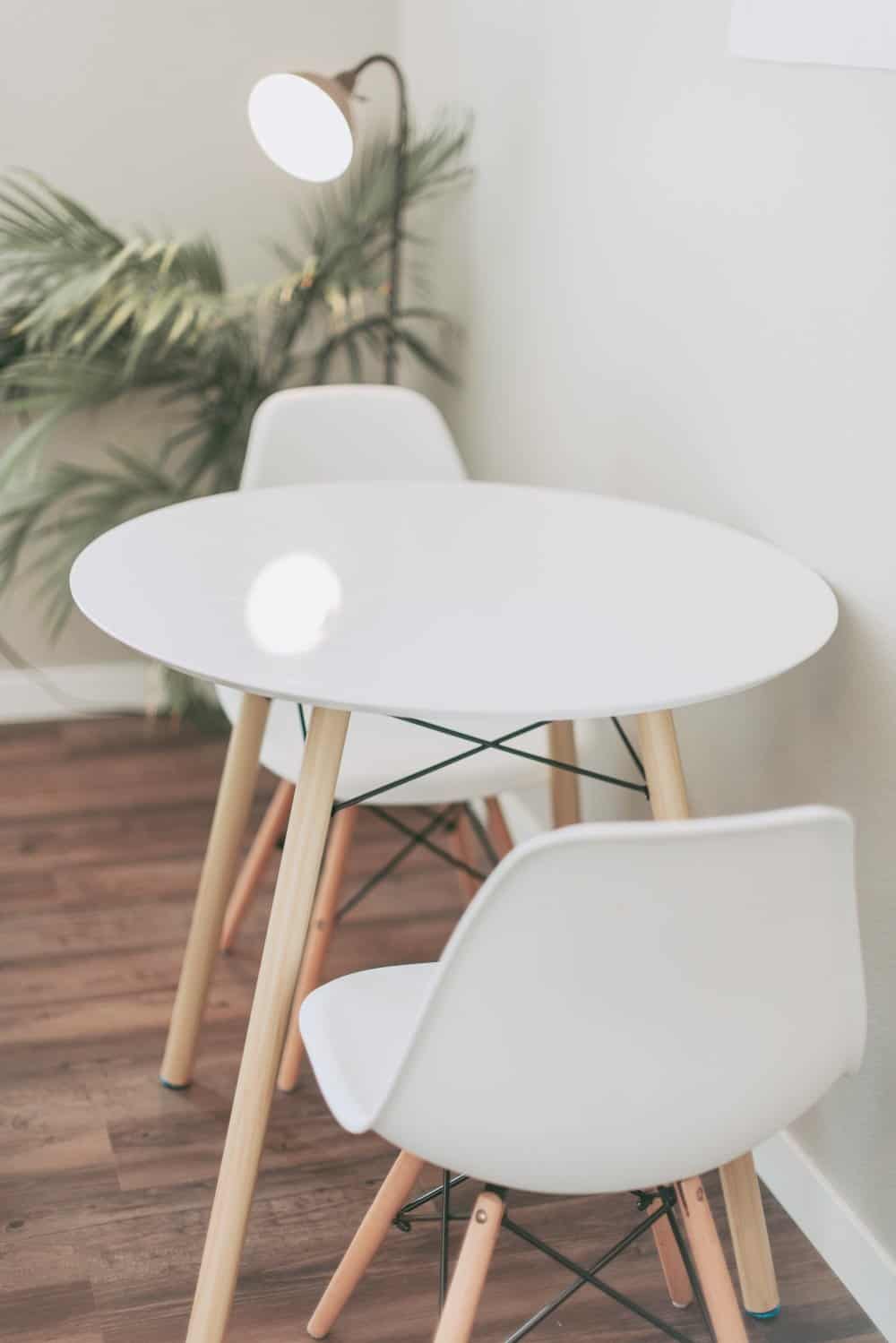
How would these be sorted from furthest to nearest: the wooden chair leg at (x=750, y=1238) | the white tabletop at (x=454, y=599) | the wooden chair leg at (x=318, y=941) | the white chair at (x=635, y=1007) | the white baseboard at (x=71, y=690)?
the white baseboard at (x=71, y=690) < the wooden chair leg at (x=318, y=941) < the wooden chair leg at (x=750, y=1238) < the white tabletop at (x=454, y=599) < the white chair at (x=635, y=1007)

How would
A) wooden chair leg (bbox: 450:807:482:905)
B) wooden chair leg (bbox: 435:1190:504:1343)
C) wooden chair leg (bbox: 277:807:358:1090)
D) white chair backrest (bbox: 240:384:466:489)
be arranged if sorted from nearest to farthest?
wooden chair leg (bbox: 435:1190:504:1343) → wooden chair leg (bbox: 277:807:358:1090) → white chair backrest (bbox: 240:384:466:489) → wooden chair leg (bbox: 450:807:482:905)

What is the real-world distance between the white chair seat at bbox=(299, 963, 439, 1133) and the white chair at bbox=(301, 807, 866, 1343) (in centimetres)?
4

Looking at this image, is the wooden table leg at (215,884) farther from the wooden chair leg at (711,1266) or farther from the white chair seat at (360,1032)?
the wooden chair leg at (711,1266)

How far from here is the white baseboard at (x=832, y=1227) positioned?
5.48ft

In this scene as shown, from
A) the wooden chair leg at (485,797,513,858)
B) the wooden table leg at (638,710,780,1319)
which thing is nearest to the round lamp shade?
the wooden chair leg at (485,797,513,858)

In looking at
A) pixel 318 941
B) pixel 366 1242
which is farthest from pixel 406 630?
pixel 318 941

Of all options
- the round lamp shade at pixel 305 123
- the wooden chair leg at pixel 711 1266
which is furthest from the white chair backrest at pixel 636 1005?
the round lamp shade at pixel 305 123

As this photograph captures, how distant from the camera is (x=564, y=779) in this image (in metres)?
2.13

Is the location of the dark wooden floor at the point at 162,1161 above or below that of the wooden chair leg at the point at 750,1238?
below

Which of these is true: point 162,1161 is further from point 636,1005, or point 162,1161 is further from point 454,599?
point 636,1005

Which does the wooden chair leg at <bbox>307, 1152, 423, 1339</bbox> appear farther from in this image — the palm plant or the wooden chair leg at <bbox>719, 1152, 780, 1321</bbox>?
the palm plant

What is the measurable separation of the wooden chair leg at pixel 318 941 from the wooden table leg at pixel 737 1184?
66 centimetres

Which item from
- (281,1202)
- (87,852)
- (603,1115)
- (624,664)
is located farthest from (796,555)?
(87,852)

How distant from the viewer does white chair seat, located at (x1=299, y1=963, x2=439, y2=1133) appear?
1.26 metres
